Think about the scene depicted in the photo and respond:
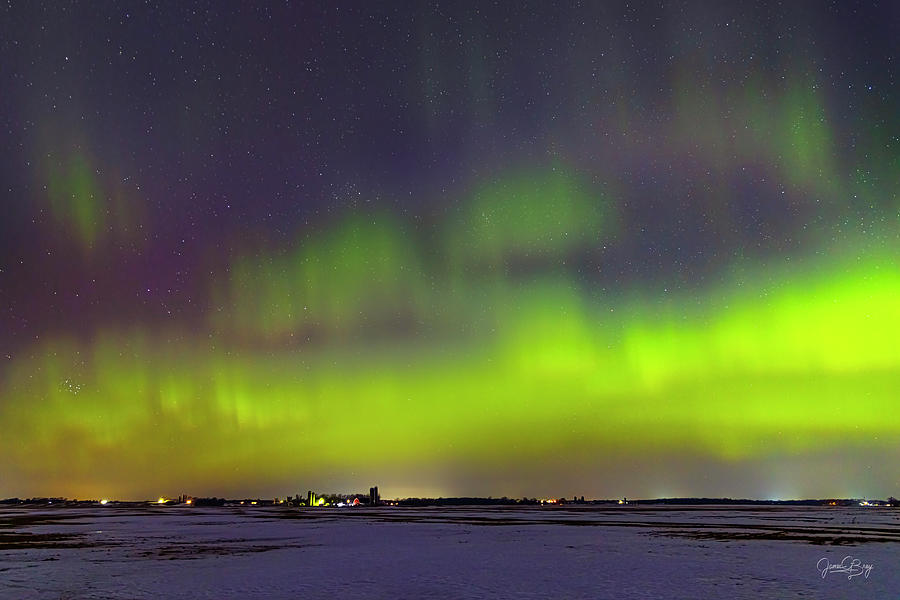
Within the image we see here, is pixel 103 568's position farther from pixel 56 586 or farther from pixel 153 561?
pixel 56 586

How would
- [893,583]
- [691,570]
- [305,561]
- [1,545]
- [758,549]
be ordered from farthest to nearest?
1. [1,545]
2. [758,549]
3. [305,561]
4. [691,570]
5. [893,583]

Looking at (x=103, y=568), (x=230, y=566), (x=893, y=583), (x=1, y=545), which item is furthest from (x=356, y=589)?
(x=1, y=545)

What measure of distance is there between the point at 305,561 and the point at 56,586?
1240 centimetres

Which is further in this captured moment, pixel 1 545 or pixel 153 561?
pixel 1 545

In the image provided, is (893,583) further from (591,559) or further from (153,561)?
(153,561)

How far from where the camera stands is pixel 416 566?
32.3 metres

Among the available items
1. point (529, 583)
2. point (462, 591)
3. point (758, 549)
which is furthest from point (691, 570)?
point (758, 549)

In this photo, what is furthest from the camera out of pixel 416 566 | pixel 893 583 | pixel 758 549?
pixel 758 549

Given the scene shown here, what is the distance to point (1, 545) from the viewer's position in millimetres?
45375

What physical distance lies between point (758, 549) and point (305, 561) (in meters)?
27.3

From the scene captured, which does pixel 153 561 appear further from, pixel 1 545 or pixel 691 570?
pixel 691 570

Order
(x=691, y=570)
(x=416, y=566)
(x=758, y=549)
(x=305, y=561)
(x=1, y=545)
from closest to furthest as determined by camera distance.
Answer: (x=691, y=570)
(x=416, y=566)
(x=305, y=561)
(x=758, y=549)
(x=1, y=545)

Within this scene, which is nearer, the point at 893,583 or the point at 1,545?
the point at 893,583

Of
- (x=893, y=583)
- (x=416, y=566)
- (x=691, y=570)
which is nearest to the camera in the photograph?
(x=893, y=583)
